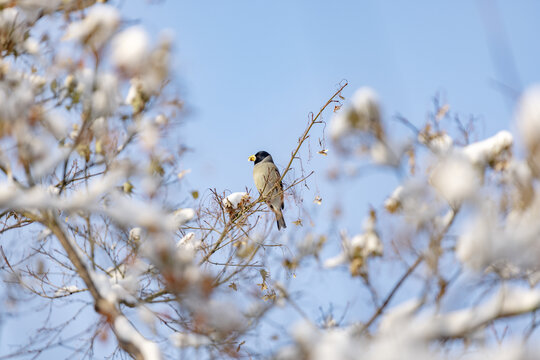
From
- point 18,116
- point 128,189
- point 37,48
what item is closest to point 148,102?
point 128,189

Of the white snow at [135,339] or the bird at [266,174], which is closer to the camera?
the white snow at [135,339]

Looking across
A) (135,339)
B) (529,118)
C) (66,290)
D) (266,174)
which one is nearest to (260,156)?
(266,174)

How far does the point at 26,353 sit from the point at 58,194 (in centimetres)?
131

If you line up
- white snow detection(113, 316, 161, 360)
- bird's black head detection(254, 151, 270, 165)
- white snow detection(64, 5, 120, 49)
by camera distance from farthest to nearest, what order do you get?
bird's black head detection(254, 151, 270, 165) → white snow detection(64, 5, 120, 49) → white snow detection(113, 316, 161, 360)

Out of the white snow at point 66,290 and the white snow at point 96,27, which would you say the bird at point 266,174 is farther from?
the white snow at point 96,27

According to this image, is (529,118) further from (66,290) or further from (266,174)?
(266,174)

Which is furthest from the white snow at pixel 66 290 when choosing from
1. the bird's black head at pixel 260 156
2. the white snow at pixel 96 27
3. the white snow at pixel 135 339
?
the bird's black head at pixel 260 156

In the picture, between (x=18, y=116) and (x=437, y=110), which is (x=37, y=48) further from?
(x=437, y=110)

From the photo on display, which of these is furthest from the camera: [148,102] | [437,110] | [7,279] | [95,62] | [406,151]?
[148,102]

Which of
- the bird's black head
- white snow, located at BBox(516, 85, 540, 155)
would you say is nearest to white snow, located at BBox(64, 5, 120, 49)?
white snow, located at BBox(516, 85, 540, 155)

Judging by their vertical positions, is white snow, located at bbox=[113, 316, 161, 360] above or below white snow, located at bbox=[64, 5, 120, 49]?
below

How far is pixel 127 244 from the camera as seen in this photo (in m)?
4.05

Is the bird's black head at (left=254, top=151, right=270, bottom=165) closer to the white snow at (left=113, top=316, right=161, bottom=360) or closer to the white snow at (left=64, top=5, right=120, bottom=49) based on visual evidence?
the white snow at (left=64, top=5, right=120, bottom=49)

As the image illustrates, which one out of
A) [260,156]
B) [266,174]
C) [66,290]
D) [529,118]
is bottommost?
[529,118]
